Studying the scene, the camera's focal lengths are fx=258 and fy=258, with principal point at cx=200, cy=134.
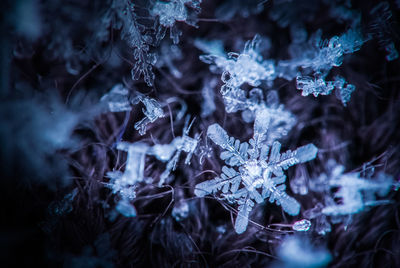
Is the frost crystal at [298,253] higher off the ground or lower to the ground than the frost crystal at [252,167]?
lower

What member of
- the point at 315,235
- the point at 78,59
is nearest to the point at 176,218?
the point at 315,235

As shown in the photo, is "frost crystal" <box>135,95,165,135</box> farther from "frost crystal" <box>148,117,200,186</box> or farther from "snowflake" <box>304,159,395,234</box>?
"snowflake" <box>304,159,395,234</box>

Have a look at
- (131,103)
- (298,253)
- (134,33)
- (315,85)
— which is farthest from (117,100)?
(298,253)

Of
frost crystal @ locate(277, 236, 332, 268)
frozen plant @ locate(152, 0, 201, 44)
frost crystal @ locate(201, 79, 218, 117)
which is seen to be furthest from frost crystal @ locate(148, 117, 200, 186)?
frost crystal @ locate(277, 236, 332, 268)

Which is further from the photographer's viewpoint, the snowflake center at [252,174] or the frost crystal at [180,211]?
the frost crystal at [180,211]

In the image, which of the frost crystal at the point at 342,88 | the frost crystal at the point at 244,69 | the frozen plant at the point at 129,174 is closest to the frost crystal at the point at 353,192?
the frost crystal at the point at 342,88

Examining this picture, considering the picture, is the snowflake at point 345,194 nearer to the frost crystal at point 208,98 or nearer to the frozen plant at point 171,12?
the frost crystal at point 208,98

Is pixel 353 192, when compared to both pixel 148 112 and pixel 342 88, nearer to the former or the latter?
pixel 342 88

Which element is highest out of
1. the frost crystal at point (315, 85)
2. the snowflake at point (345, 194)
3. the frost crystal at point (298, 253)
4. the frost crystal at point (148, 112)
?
the frost crystal at point (315, 85)

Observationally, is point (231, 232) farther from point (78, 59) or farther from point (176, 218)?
point (78, 59)
